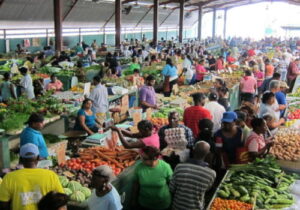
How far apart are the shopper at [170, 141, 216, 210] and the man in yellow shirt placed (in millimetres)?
1193

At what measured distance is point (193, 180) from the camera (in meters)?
3.53

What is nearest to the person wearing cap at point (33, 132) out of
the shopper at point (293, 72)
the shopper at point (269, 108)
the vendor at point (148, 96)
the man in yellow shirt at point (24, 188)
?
the man in yellow shirt at point (24, 188)

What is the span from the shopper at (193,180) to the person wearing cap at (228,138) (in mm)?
1070

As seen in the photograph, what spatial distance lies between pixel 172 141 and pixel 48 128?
327 cm

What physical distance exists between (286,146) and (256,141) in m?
Result: 0.89

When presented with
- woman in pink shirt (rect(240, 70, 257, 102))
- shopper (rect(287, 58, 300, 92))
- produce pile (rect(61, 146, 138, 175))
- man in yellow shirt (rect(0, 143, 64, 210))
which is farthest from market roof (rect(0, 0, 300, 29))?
man in yellow shirt (rect(0, 143, 64, 210))

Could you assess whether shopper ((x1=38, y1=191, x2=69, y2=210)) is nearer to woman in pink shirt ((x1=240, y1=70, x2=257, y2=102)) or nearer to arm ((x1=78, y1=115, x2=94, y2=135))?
arm ((x1=78, y1=115, x2=94, y2=135))

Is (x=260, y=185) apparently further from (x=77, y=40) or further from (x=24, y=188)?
(x=77, y=40)

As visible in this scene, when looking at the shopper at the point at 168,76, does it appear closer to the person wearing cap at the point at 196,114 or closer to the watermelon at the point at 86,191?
the person wearing cap at the point at 196,114

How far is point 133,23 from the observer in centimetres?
2989

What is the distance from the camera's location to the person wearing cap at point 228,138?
4598 mm

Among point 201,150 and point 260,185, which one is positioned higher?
point 201,150

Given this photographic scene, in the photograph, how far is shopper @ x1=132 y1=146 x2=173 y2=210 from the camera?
3.76m

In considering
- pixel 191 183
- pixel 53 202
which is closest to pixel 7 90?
pixel 191 183
